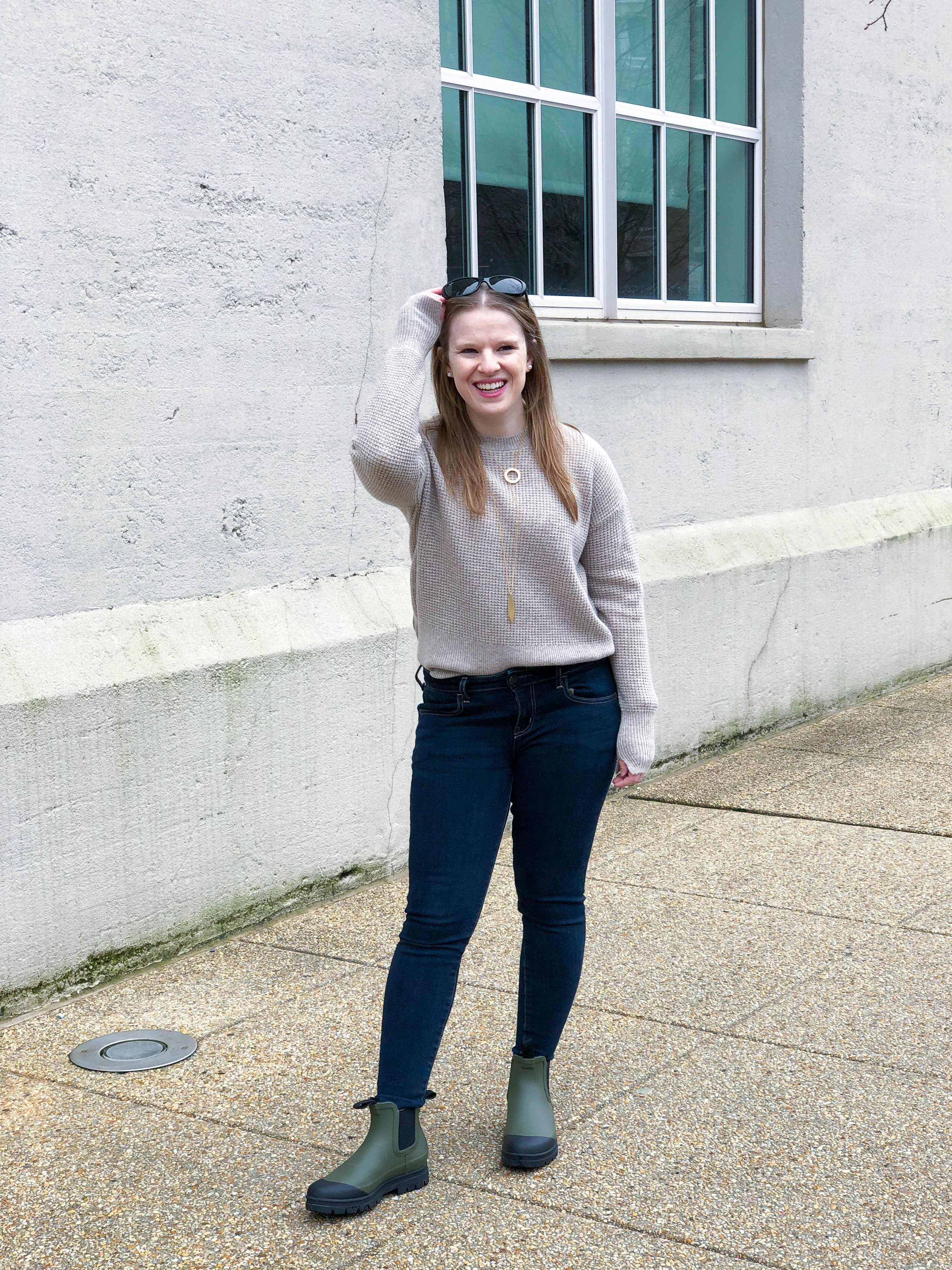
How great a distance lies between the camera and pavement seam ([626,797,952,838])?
5445 mm

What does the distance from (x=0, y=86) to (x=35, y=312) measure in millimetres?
572

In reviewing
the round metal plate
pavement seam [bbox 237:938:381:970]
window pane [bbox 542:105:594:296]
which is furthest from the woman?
window pane [bbox 542:105:594:296]

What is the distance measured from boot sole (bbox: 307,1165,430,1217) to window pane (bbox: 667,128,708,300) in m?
4.85

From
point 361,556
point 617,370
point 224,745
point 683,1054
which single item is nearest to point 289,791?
point 224,745

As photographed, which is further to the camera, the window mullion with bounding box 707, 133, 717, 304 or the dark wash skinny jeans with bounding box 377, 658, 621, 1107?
the window mullion with bounding box 707, 133, 717, 304

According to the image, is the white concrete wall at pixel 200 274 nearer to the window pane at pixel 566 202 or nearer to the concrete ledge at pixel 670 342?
the concrete ledge at pixel 670 342

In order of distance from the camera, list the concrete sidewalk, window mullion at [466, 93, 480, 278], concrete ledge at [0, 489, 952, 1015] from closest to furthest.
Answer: the concrete sidewalk
concrete ledge at [0, 489, 952, 1015]
window mullion at [466, 93, 480, 278]

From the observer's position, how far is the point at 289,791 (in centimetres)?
464

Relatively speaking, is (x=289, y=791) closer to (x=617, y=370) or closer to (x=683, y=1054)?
(x=683, y=1054)

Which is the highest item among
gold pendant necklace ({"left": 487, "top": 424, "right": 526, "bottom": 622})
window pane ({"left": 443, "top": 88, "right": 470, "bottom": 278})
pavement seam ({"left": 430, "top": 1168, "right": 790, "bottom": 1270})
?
window pane ({"left": 443, "top": 88, "right": 470, "bottom": 278})

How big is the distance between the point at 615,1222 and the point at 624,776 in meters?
0.85

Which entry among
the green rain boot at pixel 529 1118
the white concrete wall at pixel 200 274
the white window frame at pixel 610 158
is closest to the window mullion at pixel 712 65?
the white window frame at pixel 610 158

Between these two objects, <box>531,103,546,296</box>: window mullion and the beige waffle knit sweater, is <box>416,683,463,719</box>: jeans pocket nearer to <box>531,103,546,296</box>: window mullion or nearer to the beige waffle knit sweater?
the beige waffle knit sweater

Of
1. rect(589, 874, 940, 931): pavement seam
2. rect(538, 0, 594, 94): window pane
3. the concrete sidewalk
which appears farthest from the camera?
rect(538, 0, 594, 94): window pane
